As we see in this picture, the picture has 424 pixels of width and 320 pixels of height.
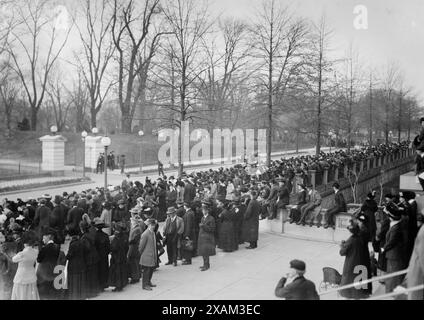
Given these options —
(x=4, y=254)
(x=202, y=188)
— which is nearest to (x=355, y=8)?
(x=202, y=188)

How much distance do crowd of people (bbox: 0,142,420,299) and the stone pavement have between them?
287 millimetres

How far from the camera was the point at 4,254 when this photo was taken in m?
8.28

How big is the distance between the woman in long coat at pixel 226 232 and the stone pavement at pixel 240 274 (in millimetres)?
204

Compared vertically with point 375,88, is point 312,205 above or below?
below

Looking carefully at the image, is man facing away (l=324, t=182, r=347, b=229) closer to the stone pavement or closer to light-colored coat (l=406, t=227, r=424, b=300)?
the stone pavement

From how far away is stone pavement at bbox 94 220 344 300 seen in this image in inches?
354

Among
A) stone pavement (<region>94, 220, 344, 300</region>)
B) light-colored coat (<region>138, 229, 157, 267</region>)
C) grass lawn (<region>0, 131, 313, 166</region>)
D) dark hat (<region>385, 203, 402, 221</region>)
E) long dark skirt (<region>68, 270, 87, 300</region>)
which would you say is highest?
grass lawn (<region>0, 131, 313, 166</region>)

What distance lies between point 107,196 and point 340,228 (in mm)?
7003

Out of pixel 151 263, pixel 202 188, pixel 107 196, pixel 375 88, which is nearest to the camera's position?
pixel 151 263

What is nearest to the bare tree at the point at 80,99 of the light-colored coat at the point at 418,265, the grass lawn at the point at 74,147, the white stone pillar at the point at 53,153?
the grass lawn at the point at 74,147

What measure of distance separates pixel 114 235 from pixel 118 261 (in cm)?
52

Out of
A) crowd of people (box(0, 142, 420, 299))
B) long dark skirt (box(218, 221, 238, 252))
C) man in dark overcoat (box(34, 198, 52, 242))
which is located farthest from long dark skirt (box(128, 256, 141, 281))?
man in dark overcoat (box(34, 198, 52, 242))

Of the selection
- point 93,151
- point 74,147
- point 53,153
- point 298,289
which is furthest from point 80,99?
point 298,289
